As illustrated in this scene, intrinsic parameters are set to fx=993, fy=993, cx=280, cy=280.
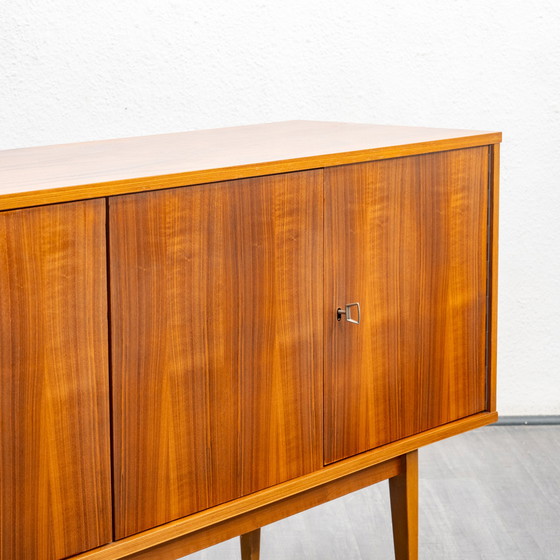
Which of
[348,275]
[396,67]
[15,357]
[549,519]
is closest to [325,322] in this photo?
[348,275]

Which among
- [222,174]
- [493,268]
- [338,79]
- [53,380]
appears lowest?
[53,380]

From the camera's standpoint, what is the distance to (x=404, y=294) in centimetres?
185

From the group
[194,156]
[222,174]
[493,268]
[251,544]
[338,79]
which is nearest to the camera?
[222,174]

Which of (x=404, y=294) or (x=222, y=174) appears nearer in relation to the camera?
(x=222, y=174)

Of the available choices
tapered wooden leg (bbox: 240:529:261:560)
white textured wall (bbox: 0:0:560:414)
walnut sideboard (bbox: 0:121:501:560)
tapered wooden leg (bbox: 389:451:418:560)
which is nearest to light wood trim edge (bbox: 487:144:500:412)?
walnut sideboard (bbox: 0:121:501:560)

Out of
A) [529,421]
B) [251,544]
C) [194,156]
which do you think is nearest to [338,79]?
[529,421]

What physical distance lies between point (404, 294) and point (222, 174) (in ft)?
1.66

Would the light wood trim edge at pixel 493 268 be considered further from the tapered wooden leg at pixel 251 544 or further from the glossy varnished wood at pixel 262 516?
the tapered wooden leg at pixel 251 544

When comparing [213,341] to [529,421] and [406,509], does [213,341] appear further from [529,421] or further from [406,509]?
[529,421]

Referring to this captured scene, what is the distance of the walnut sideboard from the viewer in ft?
4.49

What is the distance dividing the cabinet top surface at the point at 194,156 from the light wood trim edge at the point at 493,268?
6 cm

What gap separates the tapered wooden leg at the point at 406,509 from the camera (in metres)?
2.03

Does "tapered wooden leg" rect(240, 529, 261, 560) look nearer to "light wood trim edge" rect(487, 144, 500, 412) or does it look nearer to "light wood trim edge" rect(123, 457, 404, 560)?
"light wood trim edge" rect(123, 457, 404, 560)

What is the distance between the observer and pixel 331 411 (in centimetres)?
177
